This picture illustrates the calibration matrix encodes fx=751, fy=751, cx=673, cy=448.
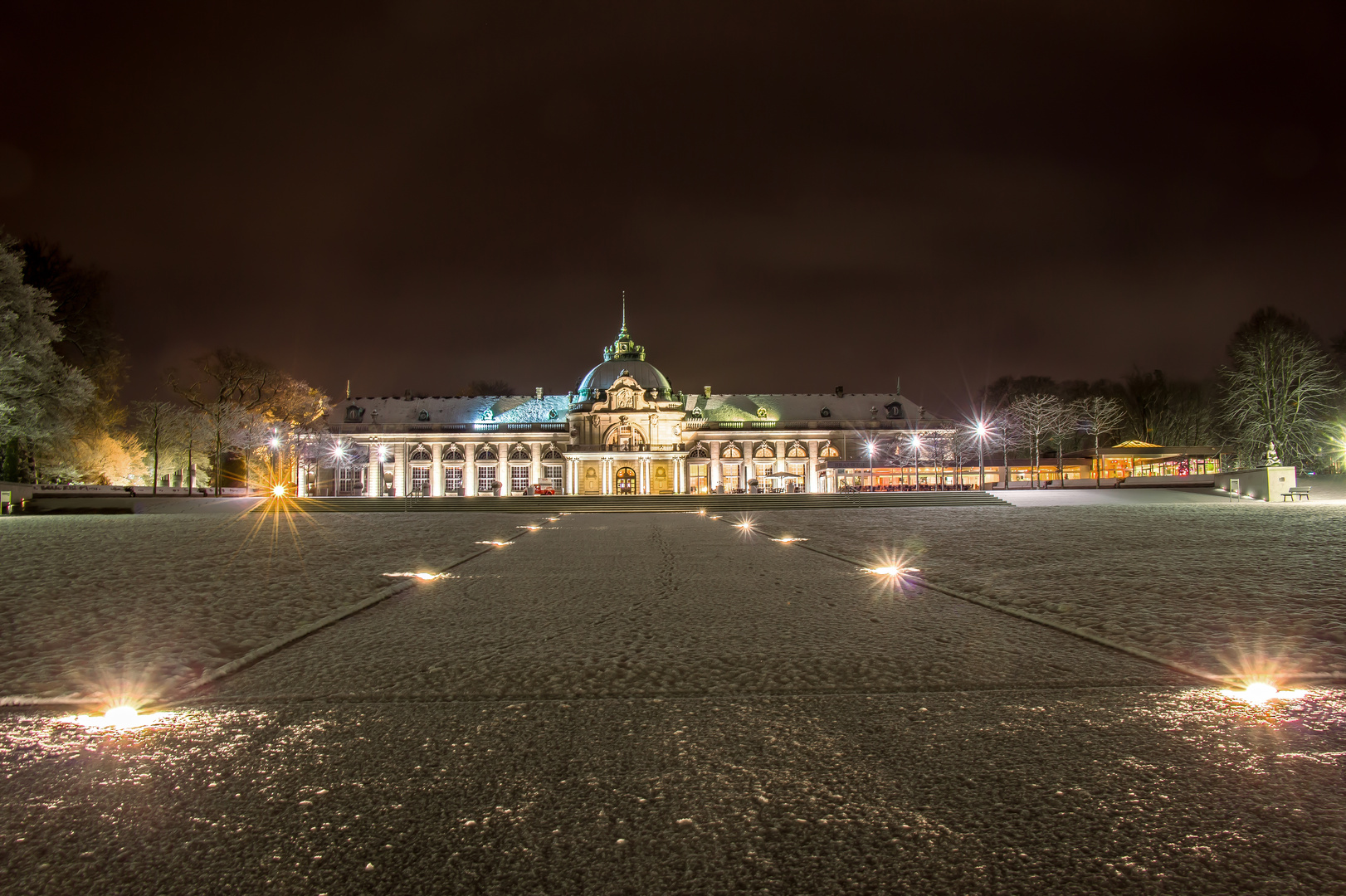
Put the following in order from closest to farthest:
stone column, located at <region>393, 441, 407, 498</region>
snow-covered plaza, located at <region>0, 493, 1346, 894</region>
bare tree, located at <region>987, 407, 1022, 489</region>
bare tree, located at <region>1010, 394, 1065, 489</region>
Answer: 1. snow-covered plaza, located at <region>0, 493, 1346, 894</region>
2. bare tree, located at <region>1010, 394, 1065, 489</region>
3. bare tree, located at <region>987, 407, 1022, 489</region>
4. stone column, located at <region>393, 441, 407, 498</region>

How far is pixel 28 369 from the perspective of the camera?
29.7 metres

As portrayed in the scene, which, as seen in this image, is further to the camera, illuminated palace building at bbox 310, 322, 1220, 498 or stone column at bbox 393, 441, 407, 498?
stone column at bbox 393, 441, 407, 498

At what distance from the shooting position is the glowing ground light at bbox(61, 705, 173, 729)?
4090mm

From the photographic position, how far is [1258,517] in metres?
22.6

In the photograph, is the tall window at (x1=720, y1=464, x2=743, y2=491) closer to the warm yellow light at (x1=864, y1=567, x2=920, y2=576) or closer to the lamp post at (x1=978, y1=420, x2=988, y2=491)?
the lamp post at (x1=978, y1=420, x2=988, y2=491)

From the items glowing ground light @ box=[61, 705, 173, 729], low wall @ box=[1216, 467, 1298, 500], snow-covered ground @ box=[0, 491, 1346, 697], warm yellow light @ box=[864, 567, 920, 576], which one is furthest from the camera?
low wall @ box=[1216, 467, 1298, 500]

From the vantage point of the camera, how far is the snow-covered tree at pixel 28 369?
28.8 m

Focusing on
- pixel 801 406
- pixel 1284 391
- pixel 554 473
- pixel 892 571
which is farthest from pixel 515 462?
pixel 892 571

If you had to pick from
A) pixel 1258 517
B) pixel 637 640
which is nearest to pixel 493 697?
pixel 637 640

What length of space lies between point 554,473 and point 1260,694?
263 ft

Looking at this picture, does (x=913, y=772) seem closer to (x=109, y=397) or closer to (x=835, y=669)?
(x=835, y=669)

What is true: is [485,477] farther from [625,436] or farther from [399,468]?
[625,436]

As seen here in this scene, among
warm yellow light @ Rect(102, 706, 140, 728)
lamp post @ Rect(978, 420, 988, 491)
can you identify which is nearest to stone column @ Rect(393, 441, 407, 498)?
lamp post @ Rect(978, 420, 988, 491)

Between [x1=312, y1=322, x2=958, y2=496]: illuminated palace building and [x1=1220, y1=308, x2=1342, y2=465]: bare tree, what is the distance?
113 ft
